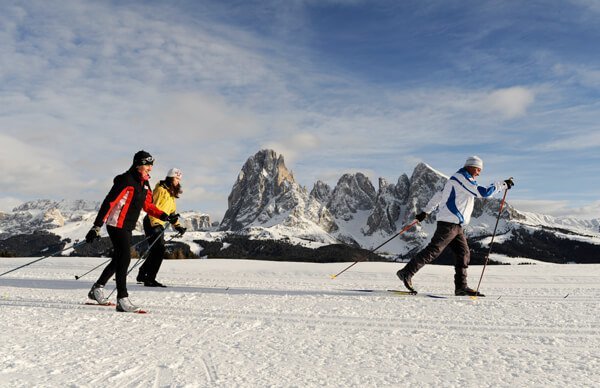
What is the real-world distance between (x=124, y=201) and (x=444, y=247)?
4.90 m

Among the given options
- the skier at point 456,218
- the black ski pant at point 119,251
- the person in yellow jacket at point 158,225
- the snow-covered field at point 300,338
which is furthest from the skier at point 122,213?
the skier at point 456,218

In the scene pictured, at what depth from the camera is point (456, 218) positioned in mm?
7332

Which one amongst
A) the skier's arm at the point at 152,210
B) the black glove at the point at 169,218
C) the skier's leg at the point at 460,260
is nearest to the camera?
the skier's arm at the point at 152,210

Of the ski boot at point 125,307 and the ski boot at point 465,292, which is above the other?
the ski boot at point 465,292

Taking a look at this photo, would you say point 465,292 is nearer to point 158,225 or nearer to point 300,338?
point 300,338

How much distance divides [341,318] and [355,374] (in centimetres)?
200

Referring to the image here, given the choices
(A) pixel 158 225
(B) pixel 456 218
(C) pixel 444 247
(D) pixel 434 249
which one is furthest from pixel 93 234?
(B) pixel 456 218

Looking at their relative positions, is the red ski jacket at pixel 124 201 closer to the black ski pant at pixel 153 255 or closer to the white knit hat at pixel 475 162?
the black ski pant at pixel 153 255

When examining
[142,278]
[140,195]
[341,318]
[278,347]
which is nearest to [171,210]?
[142,278]

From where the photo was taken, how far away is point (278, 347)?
3.71 metres

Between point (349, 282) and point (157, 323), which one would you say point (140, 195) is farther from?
point (349, 282)

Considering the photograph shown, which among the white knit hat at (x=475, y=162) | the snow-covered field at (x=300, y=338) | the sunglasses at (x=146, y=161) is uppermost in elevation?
the white knit hat at (x=475, y=162)

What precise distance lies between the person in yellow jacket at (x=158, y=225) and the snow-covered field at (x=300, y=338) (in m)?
0.49

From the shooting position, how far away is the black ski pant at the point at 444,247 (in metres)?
7.24
